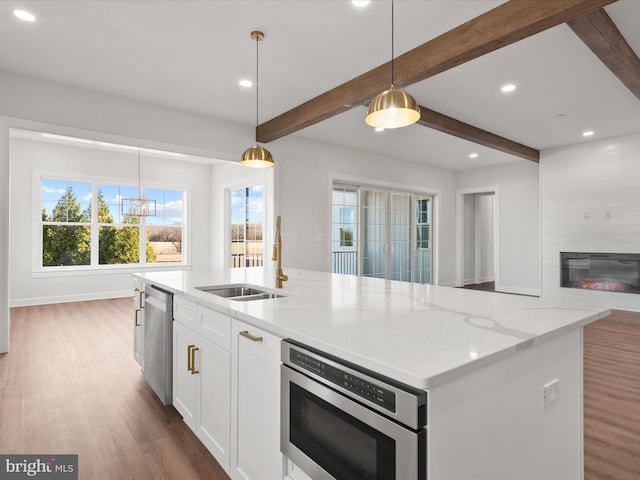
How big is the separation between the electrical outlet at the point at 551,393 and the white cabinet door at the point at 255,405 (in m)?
0.97

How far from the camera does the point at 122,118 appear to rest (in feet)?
13.5

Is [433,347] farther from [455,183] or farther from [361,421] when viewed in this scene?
[455,183]

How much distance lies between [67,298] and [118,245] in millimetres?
1293

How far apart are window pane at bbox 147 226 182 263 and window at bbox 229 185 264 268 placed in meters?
1.25

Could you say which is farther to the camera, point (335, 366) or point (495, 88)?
point (495, 88)

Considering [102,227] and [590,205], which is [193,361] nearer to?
[102,227]

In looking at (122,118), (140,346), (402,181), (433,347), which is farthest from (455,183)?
(433,347)

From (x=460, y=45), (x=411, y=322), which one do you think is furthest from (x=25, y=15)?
(x=411, y=322)

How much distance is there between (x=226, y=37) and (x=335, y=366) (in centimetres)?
275

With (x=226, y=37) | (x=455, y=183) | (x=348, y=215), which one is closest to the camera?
(x=226, y=37)

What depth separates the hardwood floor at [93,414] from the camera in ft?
6.41

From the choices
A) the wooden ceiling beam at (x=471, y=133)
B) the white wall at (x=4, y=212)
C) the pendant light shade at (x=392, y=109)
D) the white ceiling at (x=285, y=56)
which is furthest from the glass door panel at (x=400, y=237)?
the white wall at (x=4, y=212)

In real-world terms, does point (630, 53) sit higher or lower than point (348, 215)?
higher

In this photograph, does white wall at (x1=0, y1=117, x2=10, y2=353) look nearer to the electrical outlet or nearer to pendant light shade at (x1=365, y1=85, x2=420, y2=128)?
pendant light shade at (x1=365, y1=85, x2=420, y2=128)
